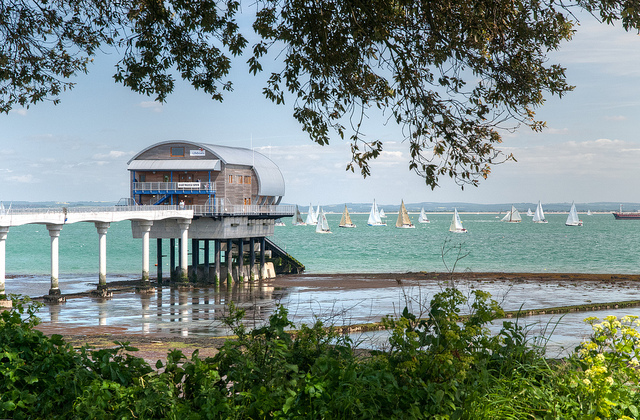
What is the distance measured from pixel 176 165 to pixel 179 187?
1404mm

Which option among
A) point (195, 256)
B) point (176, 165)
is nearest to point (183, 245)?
point (195, 256)

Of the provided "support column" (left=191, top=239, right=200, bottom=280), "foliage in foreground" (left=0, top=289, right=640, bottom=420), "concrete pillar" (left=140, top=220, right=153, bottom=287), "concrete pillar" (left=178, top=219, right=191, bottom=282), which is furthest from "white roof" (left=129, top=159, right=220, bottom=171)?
"foliage in foreground" (left=0, top=289, right=640, bottom=420)

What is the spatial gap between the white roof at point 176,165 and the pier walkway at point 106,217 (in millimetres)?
2486

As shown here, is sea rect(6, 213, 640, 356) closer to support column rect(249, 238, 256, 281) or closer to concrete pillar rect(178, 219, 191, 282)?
concrete pillar rect(178, 219, 191, 282)

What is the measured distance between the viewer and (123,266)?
7400cm

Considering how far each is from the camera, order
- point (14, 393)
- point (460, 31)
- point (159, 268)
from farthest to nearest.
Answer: point (159, 268)
point (460, 31)
point (14, 393)

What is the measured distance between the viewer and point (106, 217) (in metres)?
35.1

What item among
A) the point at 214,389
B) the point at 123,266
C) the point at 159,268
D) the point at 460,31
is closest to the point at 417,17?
the point at 460,31

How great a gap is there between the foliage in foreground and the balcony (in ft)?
113

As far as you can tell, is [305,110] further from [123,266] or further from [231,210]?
[123,266]

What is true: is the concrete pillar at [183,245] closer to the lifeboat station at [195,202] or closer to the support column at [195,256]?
the lifeboat station at [195,202]

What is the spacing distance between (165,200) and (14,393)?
36.1 m

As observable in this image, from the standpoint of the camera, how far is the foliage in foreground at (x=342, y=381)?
194 inches

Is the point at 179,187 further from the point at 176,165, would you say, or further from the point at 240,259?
the point at 240,259
